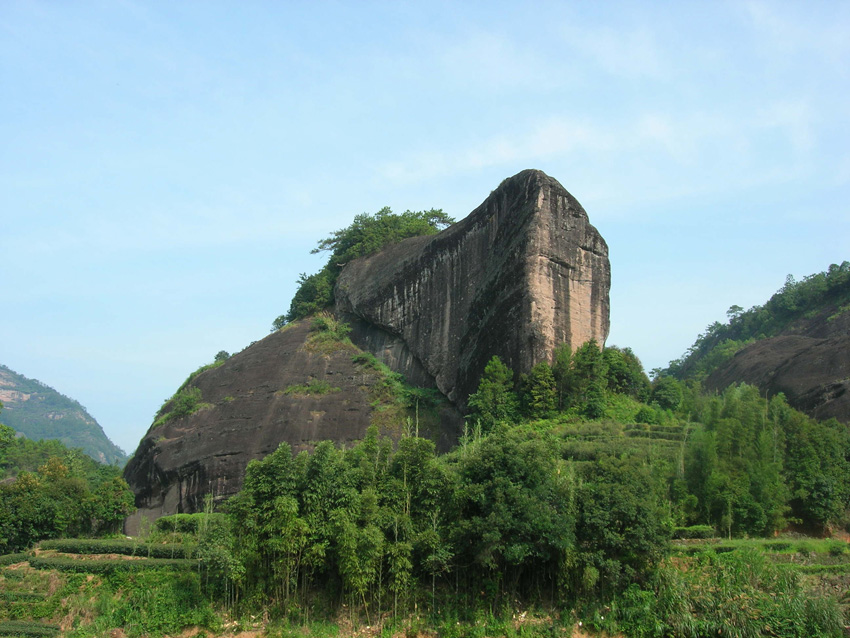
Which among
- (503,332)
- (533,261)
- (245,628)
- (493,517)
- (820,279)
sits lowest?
(245,628)

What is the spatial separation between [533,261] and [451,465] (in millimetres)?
11338

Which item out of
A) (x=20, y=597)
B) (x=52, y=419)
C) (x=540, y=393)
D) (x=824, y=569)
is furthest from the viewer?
(x=52, y=419)

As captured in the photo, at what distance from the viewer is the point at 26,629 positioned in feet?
60.1

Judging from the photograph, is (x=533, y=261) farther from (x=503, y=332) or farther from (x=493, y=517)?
(x=493, y=517)

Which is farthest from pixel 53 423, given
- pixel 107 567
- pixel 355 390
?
pixel 107 567

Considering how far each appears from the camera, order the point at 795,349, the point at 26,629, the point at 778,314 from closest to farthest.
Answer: the point at 26,629
the point at 795,349
the point at 778,314

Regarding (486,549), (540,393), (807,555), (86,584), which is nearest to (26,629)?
(86,584)

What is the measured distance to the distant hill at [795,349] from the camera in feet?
102

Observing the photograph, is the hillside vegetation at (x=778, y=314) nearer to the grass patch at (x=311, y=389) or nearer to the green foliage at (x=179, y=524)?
the grass patch at (x=311, y=389)

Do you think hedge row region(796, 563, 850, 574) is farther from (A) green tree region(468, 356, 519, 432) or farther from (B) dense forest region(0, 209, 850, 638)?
(A) green tree region(468, 356, 519, 432)

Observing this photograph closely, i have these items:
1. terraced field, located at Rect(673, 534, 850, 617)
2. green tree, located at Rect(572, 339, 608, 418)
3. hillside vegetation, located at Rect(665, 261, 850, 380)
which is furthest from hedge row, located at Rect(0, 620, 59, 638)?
hillside vegetation, located at Rect(665, 261, 850, 380)

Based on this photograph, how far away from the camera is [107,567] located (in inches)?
809

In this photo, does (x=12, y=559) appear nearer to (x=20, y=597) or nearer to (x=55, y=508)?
(x=20, y=597)

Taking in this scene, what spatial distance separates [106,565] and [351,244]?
27669mm
